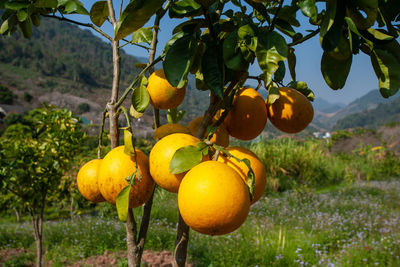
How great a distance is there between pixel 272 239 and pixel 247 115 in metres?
3.16

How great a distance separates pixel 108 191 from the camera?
0.65 metres

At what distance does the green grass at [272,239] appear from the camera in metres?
2.92

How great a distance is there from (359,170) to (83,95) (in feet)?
140

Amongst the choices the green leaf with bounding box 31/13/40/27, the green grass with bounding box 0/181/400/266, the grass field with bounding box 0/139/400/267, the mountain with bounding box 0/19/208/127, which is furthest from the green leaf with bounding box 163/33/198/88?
the mountain with bounding box 0/19/208/127

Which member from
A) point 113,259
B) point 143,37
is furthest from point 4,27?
point 113,259

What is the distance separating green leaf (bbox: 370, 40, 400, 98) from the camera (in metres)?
0.53

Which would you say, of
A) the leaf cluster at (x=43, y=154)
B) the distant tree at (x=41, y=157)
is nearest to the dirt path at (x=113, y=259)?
the distant tree at (x=41, y=157)

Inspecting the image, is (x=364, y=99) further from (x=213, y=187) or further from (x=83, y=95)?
(x=213, y=187)

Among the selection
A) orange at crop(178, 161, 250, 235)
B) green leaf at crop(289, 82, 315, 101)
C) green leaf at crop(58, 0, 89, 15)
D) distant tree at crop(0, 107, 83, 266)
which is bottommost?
distant tree at crop(0, 107, 83, 266)

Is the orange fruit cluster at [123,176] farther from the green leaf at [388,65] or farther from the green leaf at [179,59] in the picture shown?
the green leaf at [388,65]

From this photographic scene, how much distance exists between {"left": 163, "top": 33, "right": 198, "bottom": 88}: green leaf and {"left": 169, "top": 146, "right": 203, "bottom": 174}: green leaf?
140 mm

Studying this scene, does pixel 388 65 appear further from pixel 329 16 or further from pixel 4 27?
pixel 4 27

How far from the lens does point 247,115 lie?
712 mm

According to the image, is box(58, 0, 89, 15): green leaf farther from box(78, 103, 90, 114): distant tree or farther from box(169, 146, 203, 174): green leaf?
box(78, 103, 90, 114): distant tree
